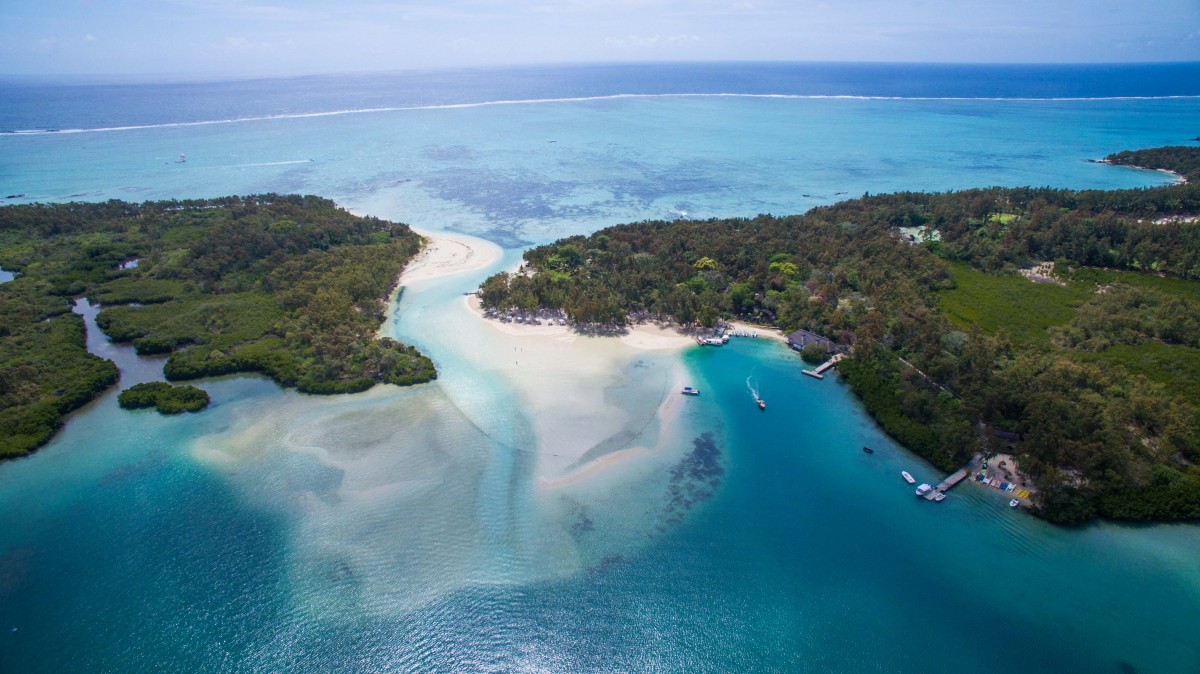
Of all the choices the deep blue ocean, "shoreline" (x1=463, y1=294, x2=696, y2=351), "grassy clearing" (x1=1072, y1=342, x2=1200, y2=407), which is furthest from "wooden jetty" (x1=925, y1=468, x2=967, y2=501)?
"shoreline" (x1=463, y1=294, x2=696, y2=351)

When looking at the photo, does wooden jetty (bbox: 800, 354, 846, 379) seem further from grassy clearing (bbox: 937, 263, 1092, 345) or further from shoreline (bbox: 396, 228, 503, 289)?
shoreline (bbox: 396, 228, 503, 289)

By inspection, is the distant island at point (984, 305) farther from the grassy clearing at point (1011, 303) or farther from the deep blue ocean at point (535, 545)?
the deep blue ocean at point (535, 545)

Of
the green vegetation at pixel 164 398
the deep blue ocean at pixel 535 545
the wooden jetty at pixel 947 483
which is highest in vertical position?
the green vegetation at pixel 164 398

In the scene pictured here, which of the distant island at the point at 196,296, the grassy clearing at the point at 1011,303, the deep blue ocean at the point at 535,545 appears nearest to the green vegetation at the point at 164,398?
the distant island at the point at 196,296

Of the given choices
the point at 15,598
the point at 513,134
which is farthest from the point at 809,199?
the point at 15,598

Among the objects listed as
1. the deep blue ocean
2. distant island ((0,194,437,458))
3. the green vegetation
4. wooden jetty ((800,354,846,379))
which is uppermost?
distant island ((0,194,437,458))

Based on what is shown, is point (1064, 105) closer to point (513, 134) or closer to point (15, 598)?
point (513, 134)
